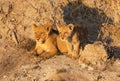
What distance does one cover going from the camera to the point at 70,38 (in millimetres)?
10281

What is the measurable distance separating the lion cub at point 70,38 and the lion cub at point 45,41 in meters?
0.39

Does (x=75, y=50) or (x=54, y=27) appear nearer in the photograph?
(x=75, y=50)

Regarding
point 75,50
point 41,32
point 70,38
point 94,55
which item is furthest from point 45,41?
point 94,55

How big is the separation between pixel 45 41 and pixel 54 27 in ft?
3.21

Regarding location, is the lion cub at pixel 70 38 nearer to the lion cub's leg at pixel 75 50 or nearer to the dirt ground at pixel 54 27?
the lion cub's leg at pixel 75 50

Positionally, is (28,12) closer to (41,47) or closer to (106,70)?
(41,47)

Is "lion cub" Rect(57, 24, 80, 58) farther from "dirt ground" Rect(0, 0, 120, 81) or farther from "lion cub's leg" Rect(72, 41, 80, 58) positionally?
"dirt ground" Rect(0, 0, 120, 81)

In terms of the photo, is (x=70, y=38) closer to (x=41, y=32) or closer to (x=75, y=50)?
(x=75, y=50)

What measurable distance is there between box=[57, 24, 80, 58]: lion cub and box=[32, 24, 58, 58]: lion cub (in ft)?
1.27

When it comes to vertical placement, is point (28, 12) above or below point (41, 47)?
above

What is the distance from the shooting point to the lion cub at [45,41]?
10.5 m

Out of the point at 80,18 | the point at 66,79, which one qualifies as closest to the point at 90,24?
the point at 80,18

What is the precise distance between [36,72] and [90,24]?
3187mm

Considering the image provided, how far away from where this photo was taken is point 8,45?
1122 centimetres
